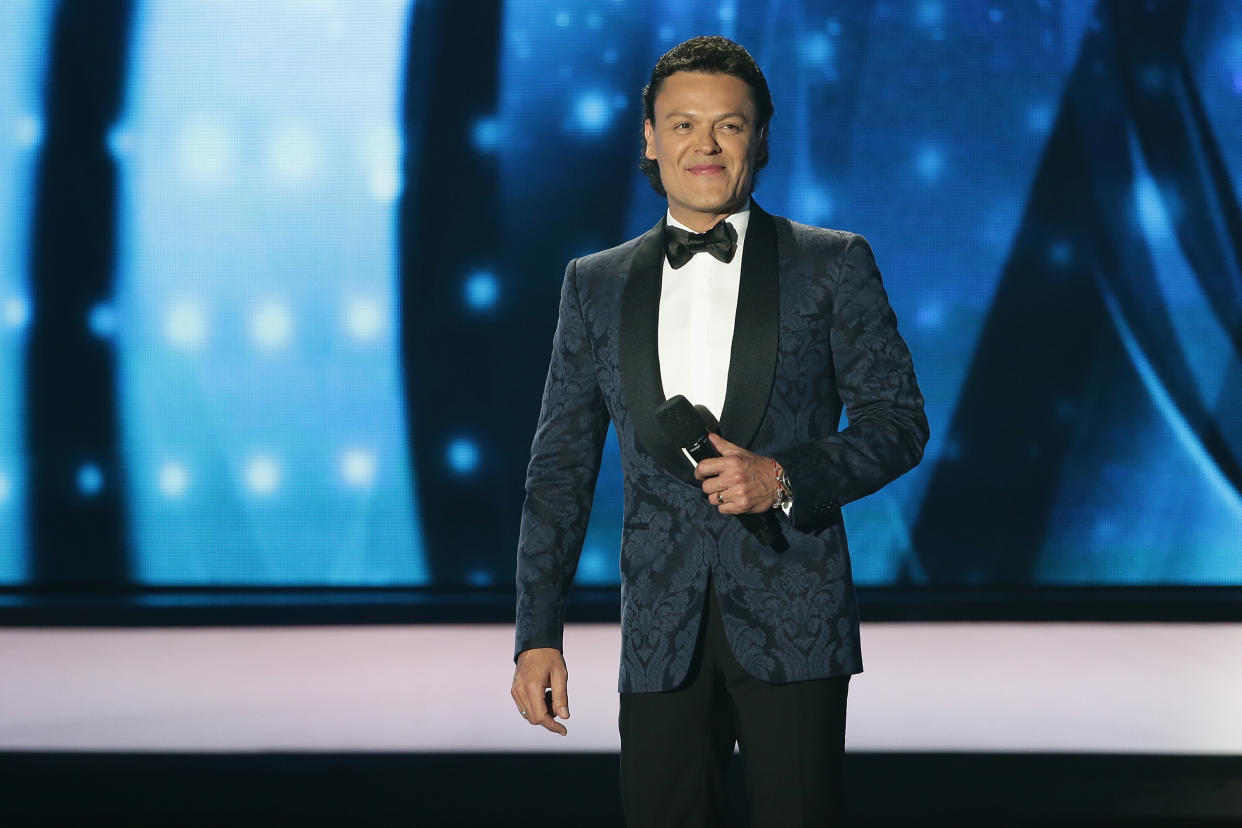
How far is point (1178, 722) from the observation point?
247cm

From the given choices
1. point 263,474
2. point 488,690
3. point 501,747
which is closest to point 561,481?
point 501,747

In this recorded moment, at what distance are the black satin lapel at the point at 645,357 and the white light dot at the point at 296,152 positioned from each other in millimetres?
2960

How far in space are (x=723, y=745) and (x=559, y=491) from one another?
0.33 meters

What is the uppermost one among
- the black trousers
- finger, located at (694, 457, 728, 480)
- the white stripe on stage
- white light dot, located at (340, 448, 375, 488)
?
finger, located at (694, 457, 728, 480)

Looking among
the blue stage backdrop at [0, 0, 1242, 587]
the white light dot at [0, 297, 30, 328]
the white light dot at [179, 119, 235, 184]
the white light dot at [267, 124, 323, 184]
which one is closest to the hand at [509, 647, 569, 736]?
the blue stage backdrop at [0, 0, 1242, 587]

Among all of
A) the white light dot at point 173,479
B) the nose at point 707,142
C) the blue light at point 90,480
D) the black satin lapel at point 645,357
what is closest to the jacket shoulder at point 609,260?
the black satin lapel at point 645,357

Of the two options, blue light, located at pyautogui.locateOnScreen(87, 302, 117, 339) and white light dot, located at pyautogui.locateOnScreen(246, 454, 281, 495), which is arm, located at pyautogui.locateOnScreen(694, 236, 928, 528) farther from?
blue light, located at pyautogui.locateOnScreen(87, 302, 117, 339)

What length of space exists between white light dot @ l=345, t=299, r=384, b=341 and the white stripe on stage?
0.96 m

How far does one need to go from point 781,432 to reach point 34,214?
369 cm

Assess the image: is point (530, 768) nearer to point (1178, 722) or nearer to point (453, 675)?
point (453, 675)

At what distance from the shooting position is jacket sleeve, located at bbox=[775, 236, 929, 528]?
1.21m

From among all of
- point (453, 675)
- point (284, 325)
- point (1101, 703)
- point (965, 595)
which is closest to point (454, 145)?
point (284, 325)

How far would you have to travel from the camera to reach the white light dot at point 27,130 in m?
4.18

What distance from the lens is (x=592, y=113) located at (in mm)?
4031
